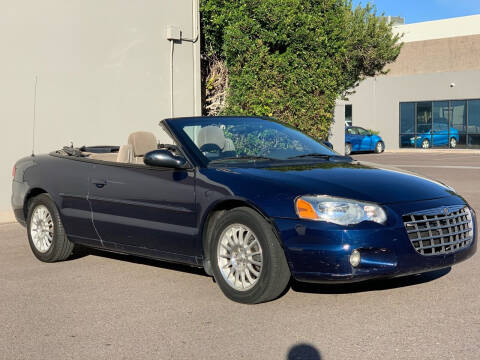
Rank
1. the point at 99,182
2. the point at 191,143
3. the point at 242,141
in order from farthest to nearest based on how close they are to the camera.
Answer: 1. the point at 99,182
2. the point at 242,141
3. the point at 191,143

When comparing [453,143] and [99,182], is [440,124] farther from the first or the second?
[99,182]

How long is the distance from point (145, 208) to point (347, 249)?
2.05 m

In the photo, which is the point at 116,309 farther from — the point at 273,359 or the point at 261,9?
the point at 261,9

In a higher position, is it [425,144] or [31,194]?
[31,194]

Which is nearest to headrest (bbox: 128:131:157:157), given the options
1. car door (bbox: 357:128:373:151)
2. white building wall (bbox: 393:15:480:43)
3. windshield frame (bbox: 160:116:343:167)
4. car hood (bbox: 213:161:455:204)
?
windshield frame (bbox: 160:116:343:167)

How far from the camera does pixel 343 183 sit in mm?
5746

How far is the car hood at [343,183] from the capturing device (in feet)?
18.4

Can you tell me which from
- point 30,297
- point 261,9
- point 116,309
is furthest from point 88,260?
point 261,9

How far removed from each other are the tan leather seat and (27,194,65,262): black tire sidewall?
1007 millimetres

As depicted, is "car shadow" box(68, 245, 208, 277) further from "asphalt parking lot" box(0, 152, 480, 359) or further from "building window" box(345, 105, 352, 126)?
"building window" box(345, 105, 352, 126)

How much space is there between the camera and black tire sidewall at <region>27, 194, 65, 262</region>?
767 centimetres

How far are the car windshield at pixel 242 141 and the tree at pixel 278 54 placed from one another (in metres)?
9.46

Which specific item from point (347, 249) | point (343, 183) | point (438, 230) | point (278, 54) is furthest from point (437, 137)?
point (347, 249)

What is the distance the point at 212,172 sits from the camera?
6.16 m
